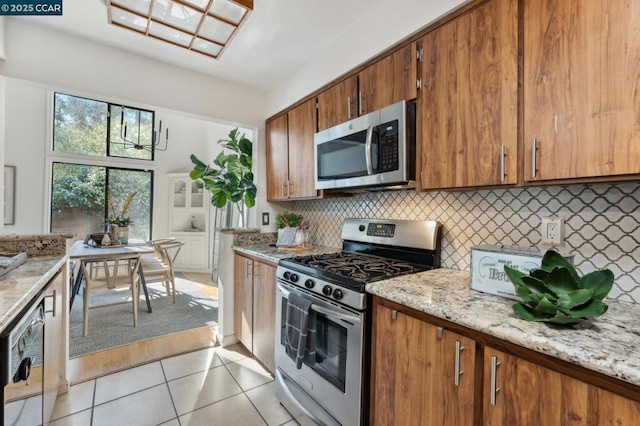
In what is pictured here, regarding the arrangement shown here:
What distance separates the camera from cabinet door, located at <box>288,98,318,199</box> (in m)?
2.36

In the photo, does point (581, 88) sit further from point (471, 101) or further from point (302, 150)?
point (302, 150)

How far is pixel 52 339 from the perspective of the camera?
159 centimetres

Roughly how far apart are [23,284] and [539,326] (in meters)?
1.95

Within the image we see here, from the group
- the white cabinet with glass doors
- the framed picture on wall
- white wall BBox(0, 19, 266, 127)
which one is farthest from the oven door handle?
the framed picture on wall

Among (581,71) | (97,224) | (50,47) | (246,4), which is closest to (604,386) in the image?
(581,71)

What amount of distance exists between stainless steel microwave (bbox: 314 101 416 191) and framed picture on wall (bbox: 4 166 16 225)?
5.06 meters

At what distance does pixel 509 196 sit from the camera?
4.88 ft

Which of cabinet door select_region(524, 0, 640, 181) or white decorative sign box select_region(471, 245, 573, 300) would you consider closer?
cabinet door select_region(524, 0, 640, 181)

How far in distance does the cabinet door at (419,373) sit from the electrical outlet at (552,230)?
705mm

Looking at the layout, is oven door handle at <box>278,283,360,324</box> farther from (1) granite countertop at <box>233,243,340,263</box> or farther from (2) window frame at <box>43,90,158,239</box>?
(2) window frame at <box>43,90,158,239</box>

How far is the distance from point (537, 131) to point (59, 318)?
276cm

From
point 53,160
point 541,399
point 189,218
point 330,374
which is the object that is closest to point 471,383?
point 541,399

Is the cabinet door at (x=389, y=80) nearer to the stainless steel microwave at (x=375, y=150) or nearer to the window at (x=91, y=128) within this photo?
the stainless steel microwave at (x=375, y=150)

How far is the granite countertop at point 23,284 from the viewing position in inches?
37.9
